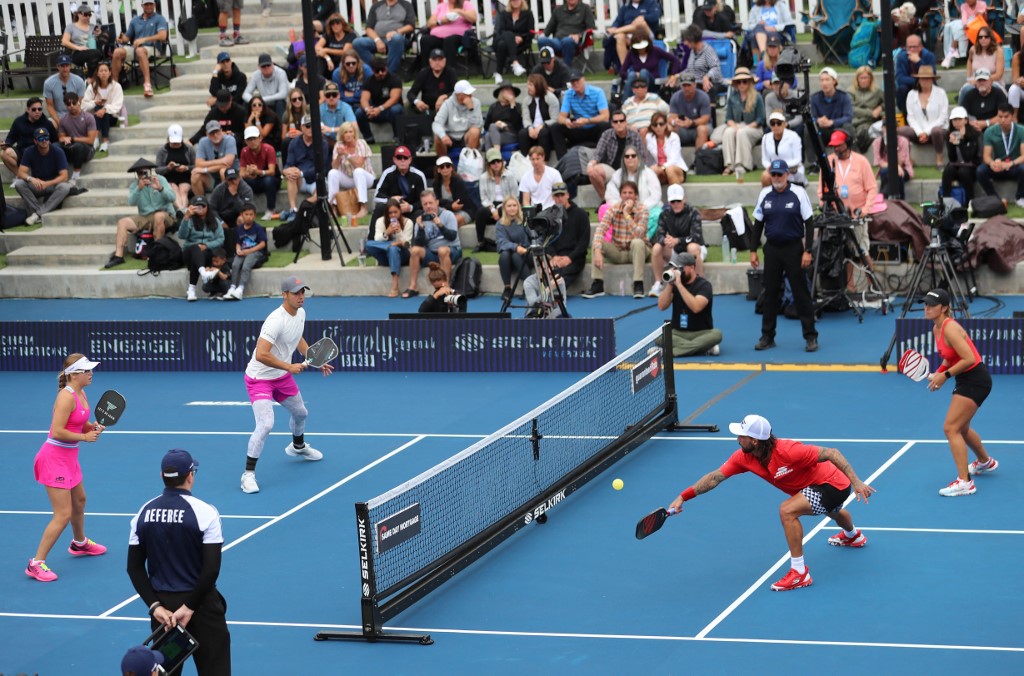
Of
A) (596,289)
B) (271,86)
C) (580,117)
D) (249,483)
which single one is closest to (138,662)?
(249,483)

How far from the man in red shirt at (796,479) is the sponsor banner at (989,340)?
6087 mm

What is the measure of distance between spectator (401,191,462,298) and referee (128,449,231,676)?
13351 millimetres

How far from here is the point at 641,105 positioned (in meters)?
24.4

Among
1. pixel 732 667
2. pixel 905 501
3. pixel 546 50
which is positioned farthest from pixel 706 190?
pixel 732 667

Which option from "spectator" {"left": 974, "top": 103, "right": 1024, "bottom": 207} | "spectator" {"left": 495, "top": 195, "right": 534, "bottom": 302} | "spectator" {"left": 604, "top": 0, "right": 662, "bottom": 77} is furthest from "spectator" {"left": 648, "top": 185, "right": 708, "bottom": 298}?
"spectator" {"left": 604, "top": 0, "right": 662, "bottom": 77}

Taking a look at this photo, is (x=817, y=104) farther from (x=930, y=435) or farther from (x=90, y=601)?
(x=90, y=601)

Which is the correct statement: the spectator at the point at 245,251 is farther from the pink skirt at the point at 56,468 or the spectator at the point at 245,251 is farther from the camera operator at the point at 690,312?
the pink skirt at the point at 56,468

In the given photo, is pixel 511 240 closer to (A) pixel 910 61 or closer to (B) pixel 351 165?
(B) pixel 351 165

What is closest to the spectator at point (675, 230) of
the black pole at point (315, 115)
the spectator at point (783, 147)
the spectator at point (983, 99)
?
the spectator at point (783, 147)

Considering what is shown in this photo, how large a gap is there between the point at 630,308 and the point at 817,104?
466cm

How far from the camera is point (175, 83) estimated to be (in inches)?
1174

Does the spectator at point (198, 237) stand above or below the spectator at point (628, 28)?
below

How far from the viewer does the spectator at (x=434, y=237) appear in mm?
22406

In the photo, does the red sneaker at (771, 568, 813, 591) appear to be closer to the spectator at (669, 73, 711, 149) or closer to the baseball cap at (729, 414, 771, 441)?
the baseball cap at (729, 414, 771, 441)
